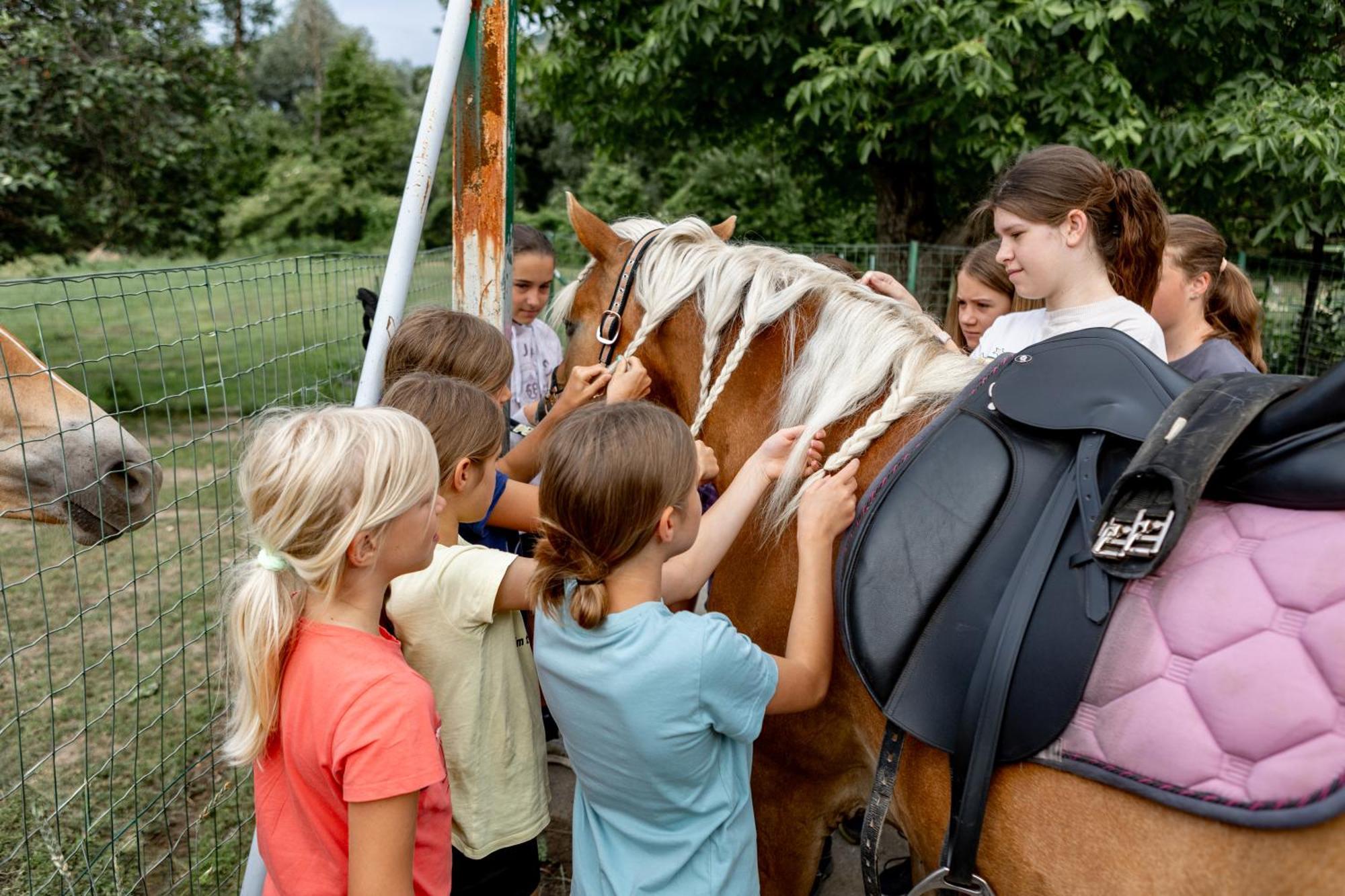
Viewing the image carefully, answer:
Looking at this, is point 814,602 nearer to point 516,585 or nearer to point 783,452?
point 783,452

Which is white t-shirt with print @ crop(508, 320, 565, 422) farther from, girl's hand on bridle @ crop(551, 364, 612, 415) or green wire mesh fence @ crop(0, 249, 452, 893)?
girl's hand on bridle @ crop(551, 364, 612, 415)

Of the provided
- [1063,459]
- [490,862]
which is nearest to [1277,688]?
[1063,459]

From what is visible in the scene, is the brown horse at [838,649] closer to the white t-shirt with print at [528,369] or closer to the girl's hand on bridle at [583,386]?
the girl's hand on bridle at [583,386]

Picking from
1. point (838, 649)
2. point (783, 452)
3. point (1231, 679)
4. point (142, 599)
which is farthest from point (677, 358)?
point (142, 599)

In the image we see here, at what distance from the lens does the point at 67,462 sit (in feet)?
7.09

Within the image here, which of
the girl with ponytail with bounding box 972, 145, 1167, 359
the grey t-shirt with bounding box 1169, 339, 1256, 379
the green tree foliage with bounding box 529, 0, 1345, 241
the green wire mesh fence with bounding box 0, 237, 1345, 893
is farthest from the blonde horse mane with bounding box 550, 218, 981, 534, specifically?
the green tree foliage with bounding box 529, 0, 1345, 241

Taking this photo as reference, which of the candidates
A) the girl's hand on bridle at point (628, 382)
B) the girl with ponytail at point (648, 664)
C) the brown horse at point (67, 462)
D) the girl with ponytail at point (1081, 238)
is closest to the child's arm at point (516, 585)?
the girl with ponytail at point (648, 664)

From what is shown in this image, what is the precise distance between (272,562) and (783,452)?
0.93 m

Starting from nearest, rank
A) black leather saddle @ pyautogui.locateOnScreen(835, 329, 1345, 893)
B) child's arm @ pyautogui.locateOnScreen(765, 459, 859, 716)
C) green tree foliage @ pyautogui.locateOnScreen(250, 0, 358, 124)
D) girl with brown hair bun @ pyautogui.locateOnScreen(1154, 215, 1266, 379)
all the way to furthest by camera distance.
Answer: black leather saddle @ pyautogui.locateOnScreen(835, 329, 1345, 893) → child's arm @ pyautogui.locateOnScreen(765, 459, 859, 716) → girl with brown hair bun @ pyautogui.locateOnScreen(1154, 215, 1266, 379) → green tree foliage @ pyautogui.locateOnScreen(250, 0, 358, 124)

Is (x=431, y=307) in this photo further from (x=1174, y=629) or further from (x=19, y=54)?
(x=19, y=54)

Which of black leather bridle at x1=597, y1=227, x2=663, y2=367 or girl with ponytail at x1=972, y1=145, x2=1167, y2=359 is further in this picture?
black leather bridle at x1=597, y1=227, x2=663, y2=367

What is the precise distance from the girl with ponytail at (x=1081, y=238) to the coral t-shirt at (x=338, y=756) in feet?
5.28

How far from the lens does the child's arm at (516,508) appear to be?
6.41ft

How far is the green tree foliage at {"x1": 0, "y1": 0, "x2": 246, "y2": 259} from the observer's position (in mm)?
7141
